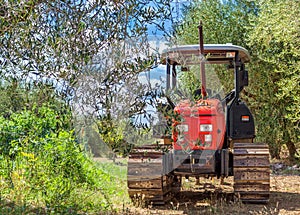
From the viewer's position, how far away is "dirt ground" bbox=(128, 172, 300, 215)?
6094 millimetres

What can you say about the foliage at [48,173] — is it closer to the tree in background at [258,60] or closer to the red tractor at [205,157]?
the red tractor at [205,157]

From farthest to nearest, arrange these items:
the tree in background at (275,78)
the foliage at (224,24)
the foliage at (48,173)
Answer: the foliage at (224,24), the tree in background at (275,78), the foliage at (48,173)

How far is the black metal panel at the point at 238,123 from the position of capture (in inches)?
272

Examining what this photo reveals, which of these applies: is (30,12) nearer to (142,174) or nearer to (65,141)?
(65,141)

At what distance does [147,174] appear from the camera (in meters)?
6.24

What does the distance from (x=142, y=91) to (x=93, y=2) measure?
0.84 m

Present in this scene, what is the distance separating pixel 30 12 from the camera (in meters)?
3.69

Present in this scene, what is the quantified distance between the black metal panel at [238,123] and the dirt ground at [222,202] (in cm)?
95

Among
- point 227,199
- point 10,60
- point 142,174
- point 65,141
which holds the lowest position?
point 227,199

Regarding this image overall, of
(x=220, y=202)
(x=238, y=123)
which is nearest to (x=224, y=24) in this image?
(x=238, y=123)

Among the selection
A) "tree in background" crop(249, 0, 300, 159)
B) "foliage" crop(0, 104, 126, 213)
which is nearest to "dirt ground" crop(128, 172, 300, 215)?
"foliage" crop(0, 104, 126, 213)

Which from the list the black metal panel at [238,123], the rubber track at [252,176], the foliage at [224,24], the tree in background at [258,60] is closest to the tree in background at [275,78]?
the tree in background at [258,60]

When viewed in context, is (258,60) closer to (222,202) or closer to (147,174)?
(222,202)

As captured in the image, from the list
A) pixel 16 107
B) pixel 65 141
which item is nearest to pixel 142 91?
pixel 16 107
